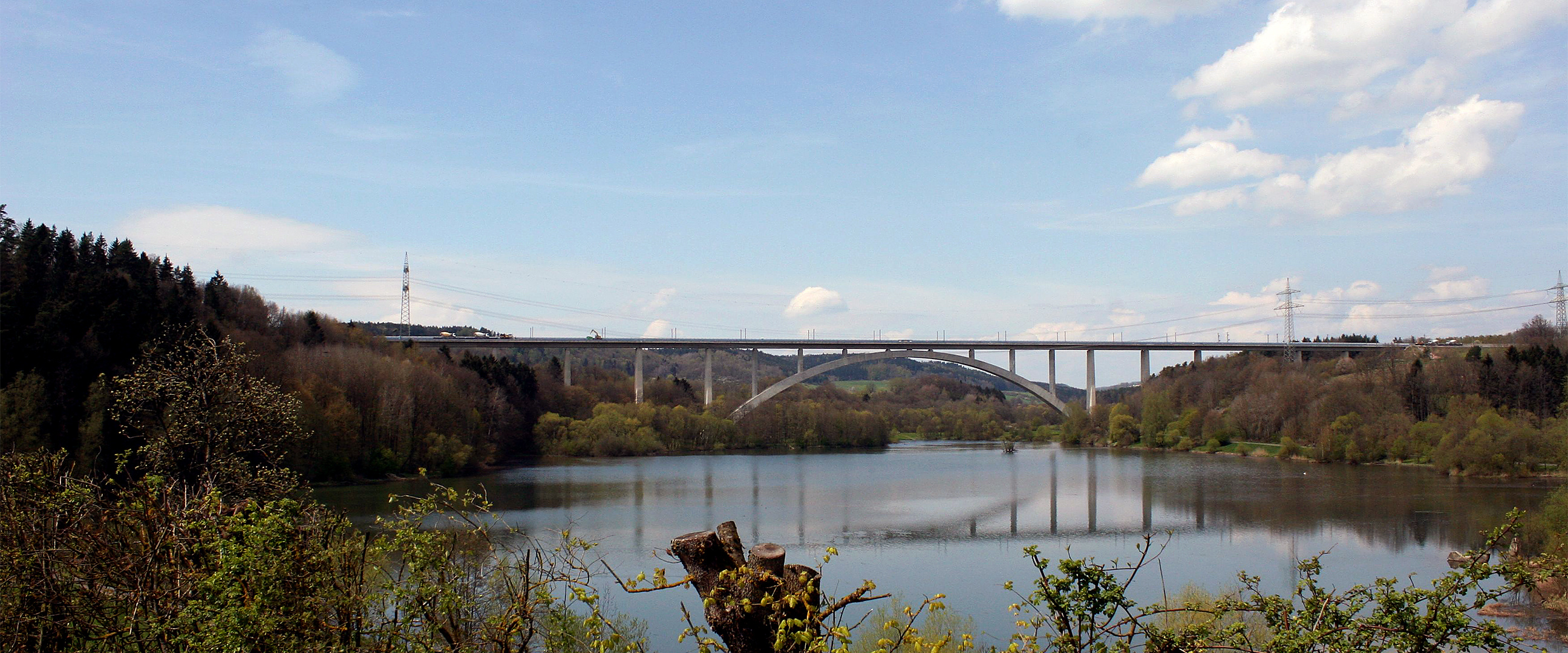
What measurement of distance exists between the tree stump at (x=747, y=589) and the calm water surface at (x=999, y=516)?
5247mm

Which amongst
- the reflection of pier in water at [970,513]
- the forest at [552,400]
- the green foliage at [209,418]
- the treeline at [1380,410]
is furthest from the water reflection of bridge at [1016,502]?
the green foliage at [209,418]

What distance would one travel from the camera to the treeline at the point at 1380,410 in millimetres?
21781

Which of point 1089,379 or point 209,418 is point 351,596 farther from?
point 1089,379

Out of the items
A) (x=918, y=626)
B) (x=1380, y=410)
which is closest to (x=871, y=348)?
(x=1380, y=410)

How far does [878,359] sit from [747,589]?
4132 centimetres

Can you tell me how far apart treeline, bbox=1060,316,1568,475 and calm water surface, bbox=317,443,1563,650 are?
113 centimetres

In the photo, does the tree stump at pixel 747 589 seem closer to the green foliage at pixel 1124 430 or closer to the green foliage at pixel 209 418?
the green foliage at pixel 209 418

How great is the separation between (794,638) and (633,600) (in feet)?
26.2

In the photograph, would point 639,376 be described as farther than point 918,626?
Yes

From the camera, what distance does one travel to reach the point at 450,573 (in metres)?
2.97

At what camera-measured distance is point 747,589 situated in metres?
2.31

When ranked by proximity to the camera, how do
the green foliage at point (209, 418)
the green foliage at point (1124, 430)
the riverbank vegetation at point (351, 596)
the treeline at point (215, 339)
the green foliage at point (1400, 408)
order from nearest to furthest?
the riverbank vegetation at point (351, 596), the green foliage at point (209, 418), the treeline at point (215, 339), the green foliage at point (1400, 408), the green foliage at point (1124, 430)

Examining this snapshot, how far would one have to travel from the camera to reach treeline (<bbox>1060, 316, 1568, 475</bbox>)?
71.5ft

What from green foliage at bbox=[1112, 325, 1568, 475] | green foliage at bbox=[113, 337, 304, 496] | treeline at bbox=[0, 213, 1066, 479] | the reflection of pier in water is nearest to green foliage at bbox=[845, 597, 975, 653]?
green foliage at bbox=[113, 337, 304, 496]
